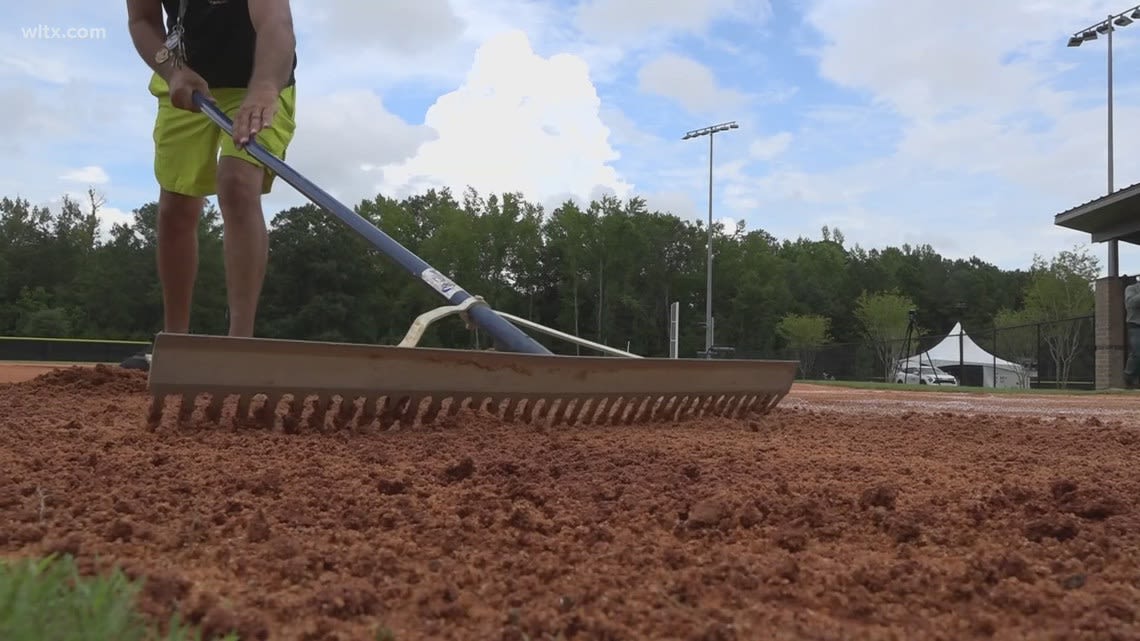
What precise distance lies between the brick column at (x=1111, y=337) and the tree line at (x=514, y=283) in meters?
18.3

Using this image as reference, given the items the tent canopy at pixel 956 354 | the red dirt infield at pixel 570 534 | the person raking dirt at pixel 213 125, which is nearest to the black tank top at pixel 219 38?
the person raking dirt at pixel 213 125

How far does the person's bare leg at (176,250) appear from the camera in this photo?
3129 millimetres

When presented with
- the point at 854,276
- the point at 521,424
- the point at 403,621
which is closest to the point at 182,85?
the point at 521,424

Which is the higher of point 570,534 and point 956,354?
point 956,354

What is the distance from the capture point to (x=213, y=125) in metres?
3.12

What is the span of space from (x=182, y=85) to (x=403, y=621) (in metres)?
2.56

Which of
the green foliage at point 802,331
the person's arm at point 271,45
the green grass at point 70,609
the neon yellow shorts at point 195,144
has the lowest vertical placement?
the green grass at point 70,609

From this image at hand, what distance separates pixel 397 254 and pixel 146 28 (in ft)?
4.28

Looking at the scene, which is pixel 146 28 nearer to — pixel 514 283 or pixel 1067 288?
pixel 1067 288

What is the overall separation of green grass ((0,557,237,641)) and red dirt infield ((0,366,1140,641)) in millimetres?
39

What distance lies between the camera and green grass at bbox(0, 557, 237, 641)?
0.75 m

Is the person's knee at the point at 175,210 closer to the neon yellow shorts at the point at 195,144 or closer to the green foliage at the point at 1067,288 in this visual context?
the neon yellow shorts at the point at 195,144

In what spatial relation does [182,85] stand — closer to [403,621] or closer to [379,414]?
[379,414]

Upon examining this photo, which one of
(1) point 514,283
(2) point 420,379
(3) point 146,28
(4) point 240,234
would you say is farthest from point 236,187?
(1) point 514,283
